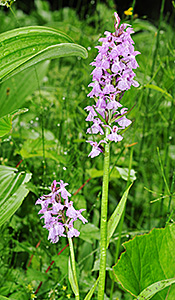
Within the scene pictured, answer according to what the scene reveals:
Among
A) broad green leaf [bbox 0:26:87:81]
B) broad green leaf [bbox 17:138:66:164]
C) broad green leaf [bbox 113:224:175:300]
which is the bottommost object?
broad green leaf [bbox 113:224:175:300]

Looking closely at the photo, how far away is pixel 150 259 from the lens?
2.30 feet

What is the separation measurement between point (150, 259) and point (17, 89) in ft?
2.59

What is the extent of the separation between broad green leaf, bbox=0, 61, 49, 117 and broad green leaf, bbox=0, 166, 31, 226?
0.39 m

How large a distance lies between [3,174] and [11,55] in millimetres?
277

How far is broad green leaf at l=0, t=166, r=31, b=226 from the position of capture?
73cm

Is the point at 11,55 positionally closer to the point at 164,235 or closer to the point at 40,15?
the point at 164,235

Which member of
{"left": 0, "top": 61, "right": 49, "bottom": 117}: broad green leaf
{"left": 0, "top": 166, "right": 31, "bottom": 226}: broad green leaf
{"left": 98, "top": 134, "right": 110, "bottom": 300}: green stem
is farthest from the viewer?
{"left": 0, "top": 61, "right": 49, "bottom": 117}: broad green leaf

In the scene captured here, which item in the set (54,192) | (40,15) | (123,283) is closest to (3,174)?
(54,192)

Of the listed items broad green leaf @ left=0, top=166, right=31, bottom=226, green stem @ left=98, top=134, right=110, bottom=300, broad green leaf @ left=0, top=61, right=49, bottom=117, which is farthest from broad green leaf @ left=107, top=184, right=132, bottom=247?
broad green leaf @ left=0, top=61, right=49, bottom=117

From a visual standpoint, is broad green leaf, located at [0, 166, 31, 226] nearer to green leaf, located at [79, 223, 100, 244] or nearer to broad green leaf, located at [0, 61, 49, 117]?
green leaf, located at [79, 223, 100, 244]

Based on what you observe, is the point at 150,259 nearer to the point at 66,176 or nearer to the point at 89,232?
the point at 89,232

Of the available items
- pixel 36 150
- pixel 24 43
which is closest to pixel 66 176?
pixel 36 150

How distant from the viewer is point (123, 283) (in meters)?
0.67

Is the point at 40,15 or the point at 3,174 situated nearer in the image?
the point at 3,174
